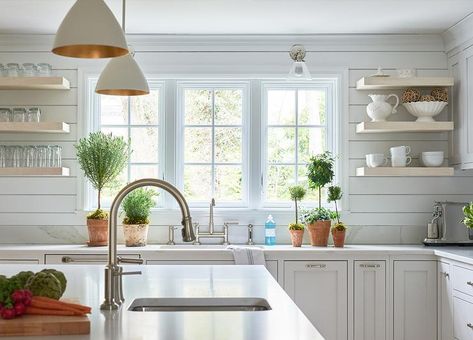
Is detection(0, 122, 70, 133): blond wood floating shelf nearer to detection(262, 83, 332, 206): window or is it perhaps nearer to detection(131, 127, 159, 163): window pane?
detection(131, 127, 159, 163): window pane

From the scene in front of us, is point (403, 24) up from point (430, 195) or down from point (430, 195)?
up

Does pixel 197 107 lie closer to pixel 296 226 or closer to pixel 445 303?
pixel 296 226

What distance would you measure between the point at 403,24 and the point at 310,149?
1190 millimetres

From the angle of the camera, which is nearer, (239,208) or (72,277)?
(72,277)

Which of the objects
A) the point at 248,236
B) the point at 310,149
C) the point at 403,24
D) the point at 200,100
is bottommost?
the point at 248,236

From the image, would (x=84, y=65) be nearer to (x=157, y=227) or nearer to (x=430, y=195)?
(x=157, y=227)

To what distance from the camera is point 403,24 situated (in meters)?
5.25

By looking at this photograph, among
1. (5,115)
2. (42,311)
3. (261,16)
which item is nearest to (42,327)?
(42,311)

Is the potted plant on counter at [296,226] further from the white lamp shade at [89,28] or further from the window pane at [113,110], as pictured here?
the white lamp shade at [89,28]

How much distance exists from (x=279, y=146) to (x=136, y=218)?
50.1 inches

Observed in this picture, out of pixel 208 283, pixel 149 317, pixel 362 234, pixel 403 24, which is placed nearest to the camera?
pixel 149 317

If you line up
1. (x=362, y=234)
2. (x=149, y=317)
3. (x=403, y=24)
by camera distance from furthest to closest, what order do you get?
(x=362, y=234)
(x=403, y=24)
(x=149, y=317)

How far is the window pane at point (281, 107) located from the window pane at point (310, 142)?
133 millimetres

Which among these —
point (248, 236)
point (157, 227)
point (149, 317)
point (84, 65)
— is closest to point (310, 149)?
→ point (248, 236)
